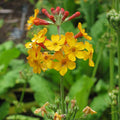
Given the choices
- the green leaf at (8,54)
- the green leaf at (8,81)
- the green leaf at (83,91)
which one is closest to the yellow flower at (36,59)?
the green leaf at (83,91)

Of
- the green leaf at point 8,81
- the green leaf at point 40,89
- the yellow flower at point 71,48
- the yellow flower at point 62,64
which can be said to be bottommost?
the green leaf at point 40,89

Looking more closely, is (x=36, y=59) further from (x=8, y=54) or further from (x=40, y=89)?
(x=8, y=54)

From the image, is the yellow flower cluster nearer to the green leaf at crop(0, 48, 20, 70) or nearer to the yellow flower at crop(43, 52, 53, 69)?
the yellow flower at crop(43, 52, 53, 69)

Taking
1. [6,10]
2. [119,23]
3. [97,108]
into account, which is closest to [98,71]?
[97,108]

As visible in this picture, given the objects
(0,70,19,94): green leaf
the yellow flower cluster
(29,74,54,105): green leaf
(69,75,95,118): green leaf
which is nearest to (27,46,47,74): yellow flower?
the yellow flower cluster

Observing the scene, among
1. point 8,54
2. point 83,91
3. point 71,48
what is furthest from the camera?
point 8,54

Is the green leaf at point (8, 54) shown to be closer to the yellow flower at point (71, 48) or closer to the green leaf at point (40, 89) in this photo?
the green leaf at point (40, 89)

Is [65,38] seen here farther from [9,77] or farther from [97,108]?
[9,77]

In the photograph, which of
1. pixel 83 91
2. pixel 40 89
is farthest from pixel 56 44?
pixel 40 89

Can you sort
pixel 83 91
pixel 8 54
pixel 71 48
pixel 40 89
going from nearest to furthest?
pixel 71 48 → pixel 83 91 → pixel 40 89 → pixel 8 54
